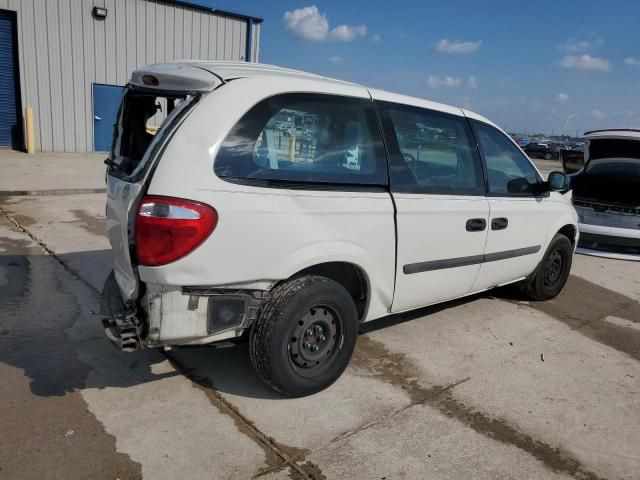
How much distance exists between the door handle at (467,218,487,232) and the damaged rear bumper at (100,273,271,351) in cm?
179

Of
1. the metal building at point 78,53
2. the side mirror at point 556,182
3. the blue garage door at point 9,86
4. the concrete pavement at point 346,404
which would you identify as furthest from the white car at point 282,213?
the blue garage door at point 9,86

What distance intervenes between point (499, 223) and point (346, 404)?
197cm

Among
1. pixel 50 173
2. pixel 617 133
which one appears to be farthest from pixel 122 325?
pixel 50 173

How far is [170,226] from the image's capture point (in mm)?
2469

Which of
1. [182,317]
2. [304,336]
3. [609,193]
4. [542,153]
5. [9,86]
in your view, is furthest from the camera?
[542,153]

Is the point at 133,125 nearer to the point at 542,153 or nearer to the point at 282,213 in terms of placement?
the point at 282,213

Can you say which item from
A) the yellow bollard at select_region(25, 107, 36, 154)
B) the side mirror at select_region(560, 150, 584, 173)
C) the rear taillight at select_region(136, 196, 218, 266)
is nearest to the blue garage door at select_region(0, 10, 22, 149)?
the yellow bollard at select_region(25, 107, 36, 154)

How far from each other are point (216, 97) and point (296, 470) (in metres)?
1.92

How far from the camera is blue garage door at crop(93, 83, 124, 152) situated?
15609mm

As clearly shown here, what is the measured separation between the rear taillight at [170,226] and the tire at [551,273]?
3634mm

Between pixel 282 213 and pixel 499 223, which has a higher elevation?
pixel 282 213

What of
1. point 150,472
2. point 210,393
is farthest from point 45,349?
point 150,472

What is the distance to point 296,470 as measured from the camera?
2484 millimetres

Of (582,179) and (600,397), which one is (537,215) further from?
(582,179)
